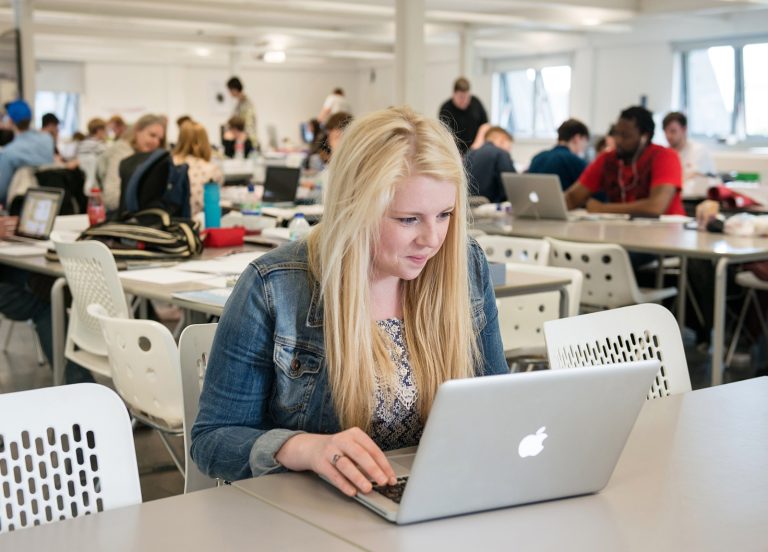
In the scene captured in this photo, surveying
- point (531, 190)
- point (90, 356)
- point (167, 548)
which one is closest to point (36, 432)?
point (167, 548)

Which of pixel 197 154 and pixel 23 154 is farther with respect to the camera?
pixel 23 154

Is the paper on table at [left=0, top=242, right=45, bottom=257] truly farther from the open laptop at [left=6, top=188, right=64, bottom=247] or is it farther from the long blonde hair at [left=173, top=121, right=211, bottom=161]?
the long blonde hair at [left=173, top=121, right=211, bottom=161]

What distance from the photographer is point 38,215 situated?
4672mm

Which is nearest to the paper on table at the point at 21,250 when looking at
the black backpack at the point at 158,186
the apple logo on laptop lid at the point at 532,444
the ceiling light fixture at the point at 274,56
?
the black backpack at the point at 158,186

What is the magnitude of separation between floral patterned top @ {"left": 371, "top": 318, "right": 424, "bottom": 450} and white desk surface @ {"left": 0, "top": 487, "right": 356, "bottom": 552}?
360 mm

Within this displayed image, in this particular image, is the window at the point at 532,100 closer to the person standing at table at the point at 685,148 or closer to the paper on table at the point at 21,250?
the person standing at table at the point at 685,148

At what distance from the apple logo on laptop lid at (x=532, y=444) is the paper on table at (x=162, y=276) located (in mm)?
2237

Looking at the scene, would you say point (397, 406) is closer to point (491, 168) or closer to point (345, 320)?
point (345, 320)

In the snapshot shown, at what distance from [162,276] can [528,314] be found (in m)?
1.33

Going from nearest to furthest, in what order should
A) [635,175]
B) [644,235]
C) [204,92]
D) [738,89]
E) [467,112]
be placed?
[644,235]
[635,175]
[467,112]
[738,89]
[204,92]

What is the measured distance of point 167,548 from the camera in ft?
3.96

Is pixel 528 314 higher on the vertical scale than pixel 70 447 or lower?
lower

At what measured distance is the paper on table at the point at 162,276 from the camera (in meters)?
3.38

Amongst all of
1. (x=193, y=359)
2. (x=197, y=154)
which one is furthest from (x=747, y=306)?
(x=193, y=359)
